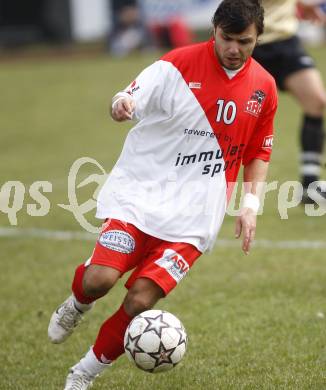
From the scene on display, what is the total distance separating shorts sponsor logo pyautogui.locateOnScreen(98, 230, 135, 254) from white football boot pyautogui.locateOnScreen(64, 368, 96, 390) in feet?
1.99

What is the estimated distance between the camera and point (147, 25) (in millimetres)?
Answer: 24422

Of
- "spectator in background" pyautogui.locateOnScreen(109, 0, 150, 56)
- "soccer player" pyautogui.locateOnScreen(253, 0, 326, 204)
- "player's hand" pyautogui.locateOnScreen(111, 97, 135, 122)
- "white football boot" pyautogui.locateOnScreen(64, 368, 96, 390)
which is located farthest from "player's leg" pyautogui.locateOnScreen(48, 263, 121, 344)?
"spectator in background" pyautogui.locateOnScreen(109, 0, 150, 56)

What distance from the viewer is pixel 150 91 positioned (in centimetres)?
438

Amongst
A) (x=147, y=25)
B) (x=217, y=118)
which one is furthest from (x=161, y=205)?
(x=147, y=25)

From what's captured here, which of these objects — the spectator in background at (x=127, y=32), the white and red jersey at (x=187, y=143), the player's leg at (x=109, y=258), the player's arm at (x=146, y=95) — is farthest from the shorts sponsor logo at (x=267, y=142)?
the spectator in background at (x=127, y=32)

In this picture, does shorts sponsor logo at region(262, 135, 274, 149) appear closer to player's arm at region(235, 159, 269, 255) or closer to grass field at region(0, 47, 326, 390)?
player's arm at region(235, 159, 269, 255)

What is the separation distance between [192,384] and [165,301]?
5.00 feet

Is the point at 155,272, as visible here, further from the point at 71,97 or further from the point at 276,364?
the point at 71,97

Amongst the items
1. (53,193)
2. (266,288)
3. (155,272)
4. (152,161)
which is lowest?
(53,193)

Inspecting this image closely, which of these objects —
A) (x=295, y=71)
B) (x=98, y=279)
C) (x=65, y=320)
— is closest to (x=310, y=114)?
(x=295, y=71)

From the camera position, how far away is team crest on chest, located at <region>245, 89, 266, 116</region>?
4.48 metres

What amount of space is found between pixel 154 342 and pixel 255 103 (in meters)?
1.28

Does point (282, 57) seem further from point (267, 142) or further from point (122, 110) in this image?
point (122, 110)

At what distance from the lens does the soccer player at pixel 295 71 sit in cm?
787
